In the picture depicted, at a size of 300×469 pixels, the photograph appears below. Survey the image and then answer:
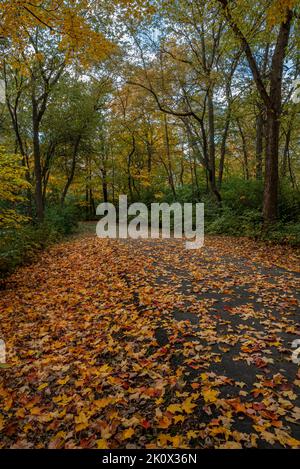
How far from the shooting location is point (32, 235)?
11219 mm

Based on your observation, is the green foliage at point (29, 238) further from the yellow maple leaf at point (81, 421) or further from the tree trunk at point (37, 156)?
the yellow maple leaf at point (81, 421)

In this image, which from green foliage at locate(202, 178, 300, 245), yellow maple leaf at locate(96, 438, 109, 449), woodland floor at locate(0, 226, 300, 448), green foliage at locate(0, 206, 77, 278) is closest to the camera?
yellow maple leaf at locate(96, 438, 109, 449)

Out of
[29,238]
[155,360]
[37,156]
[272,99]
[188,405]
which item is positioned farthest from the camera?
[37,156]

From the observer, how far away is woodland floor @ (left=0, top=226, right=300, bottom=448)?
248 centimetres

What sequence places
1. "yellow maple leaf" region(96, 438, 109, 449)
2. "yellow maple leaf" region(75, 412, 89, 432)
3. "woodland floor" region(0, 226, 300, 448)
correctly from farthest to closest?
"yellow maple leaf" region(75, 412, 89, 432), "woodland floor" region(0, 226, 300, 448), "yellow maple leaf" region(96, 438, 109, 449)

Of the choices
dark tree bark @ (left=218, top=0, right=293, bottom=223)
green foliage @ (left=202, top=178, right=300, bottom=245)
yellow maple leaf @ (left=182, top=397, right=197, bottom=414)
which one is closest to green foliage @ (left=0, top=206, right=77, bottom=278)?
yellow maple leaf @ (left=182, top=397, right=197, bottom=414)

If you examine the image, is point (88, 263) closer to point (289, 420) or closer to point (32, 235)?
point (32, 235)

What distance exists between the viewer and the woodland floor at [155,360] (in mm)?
2484

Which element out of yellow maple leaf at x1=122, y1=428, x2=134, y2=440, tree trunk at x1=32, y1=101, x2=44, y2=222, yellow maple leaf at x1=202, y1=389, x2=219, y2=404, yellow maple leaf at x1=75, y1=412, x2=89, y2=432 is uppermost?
tree trunk at x1=32, y1=101, x2=44, y2=222

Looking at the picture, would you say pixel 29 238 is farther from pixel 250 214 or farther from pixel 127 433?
pixel 127 433

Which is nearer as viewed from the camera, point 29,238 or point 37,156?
point 29,238

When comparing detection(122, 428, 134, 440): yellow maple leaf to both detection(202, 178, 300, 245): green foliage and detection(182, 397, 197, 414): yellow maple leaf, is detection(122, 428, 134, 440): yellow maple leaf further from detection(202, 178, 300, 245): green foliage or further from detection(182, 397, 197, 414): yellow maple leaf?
detection(202, 178, 300, 245): green foliage

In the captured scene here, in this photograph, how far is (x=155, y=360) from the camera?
3.46 m

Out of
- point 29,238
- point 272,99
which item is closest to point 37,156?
point 29,238
